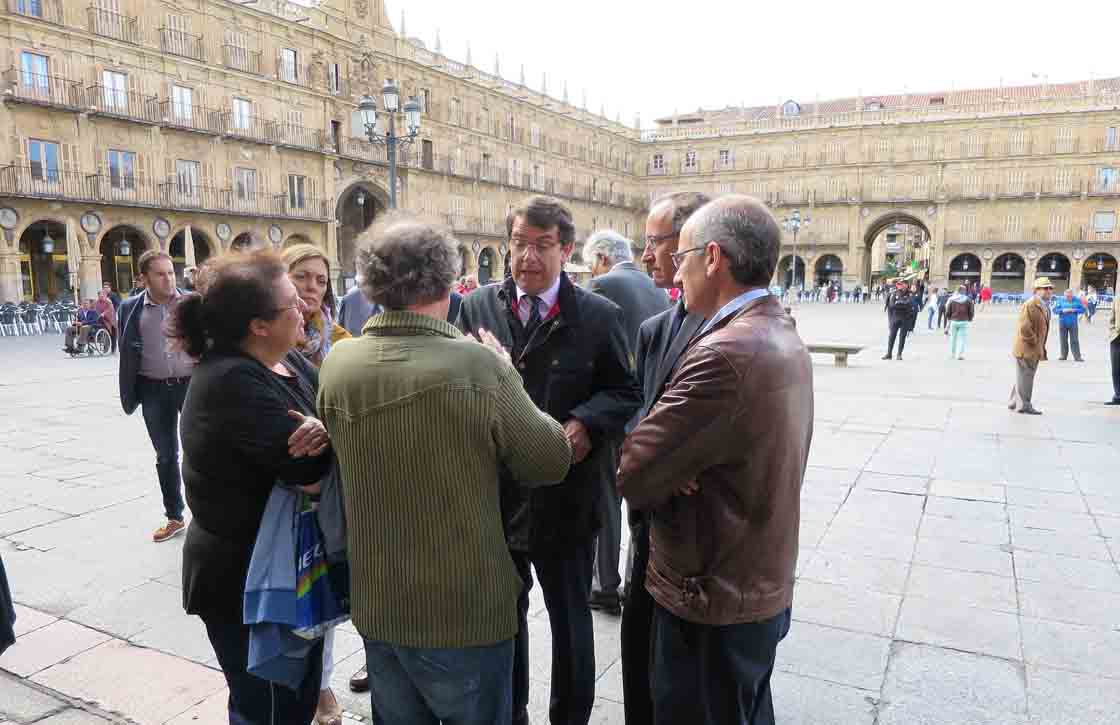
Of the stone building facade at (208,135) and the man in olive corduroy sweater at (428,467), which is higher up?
the stone building facade at (208,135)

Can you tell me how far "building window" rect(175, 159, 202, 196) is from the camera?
25.9 metres

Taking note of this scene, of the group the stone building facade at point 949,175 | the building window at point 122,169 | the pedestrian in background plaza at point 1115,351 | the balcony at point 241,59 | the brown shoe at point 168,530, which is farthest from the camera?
the stone building facade at point 949,175

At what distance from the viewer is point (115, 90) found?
79.4 feet

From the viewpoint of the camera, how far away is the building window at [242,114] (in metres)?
27.7

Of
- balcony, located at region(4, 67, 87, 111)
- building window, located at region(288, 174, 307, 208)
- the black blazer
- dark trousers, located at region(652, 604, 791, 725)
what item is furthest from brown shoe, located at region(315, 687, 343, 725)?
building window, located at region(288, 174, 307, 208)

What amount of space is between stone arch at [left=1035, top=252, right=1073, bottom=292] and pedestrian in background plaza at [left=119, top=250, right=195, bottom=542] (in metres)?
50.8

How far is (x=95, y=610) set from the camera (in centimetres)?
343

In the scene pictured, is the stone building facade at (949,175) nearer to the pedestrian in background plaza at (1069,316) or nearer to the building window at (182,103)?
the pedestrian in background plaza at (1069,316)

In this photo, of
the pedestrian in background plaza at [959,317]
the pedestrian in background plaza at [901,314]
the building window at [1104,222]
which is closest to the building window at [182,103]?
the pedestrian in background plaza at [901,314]

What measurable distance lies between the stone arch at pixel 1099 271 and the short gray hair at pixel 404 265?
Answer: 5205cm

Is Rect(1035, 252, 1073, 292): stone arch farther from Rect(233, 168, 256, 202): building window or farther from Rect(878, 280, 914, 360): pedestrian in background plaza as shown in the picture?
Rect(233, 168, 256, 202): building window

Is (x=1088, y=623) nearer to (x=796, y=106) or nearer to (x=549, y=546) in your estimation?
(x=549, y=546)

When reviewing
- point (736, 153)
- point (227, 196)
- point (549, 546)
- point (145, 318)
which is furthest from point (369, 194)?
point (549, 546)

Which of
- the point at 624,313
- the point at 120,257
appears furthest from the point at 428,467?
the point at 120,257
